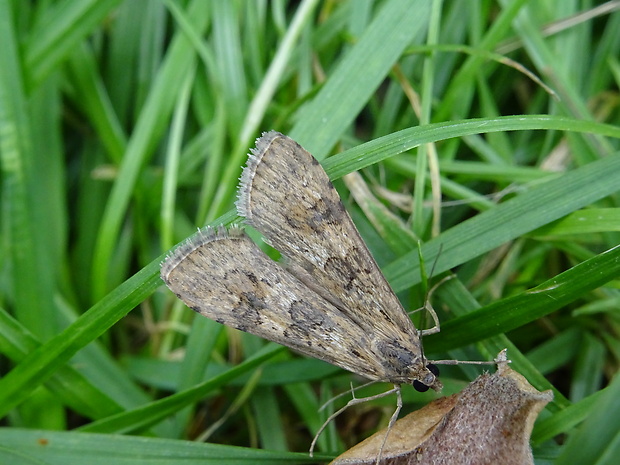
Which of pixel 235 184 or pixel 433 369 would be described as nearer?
pixel 433 369

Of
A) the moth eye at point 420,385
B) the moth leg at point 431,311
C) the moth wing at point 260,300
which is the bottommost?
the moth eye at point 420,385

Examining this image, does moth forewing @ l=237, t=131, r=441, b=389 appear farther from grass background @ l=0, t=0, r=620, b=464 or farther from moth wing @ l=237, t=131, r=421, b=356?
grass background @ l=0, t=0, r=620, b=464

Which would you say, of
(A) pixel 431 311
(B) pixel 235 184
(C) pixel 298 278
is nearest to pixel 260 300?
(C) pixel 298 278

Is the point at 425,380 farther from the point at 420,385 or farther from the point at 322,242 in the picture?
the point at 322,242

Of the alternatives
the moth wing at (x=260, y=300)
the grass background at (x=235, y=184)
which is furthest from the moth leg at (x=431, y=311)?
the moth wing at (x=260, y=300)

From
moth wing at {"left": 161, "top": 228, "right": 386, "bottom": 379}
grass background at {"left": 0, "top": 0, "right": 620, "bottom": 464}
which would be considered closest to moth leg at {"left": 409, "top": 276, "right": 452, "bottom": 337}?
grass background at {"left": 0, "top": 0, "right": 620, "bottom": 464}

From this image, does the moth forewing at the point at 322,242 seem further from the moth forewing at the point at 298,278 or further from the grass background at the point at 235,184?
the grass background at the point at 235,184

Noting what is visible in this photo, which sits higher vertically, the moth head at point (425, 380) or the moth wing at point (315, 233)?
the moth wing at point (315, 233)

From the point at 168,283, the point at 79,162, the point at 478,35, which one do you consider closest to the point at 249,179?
the point at 168,283
